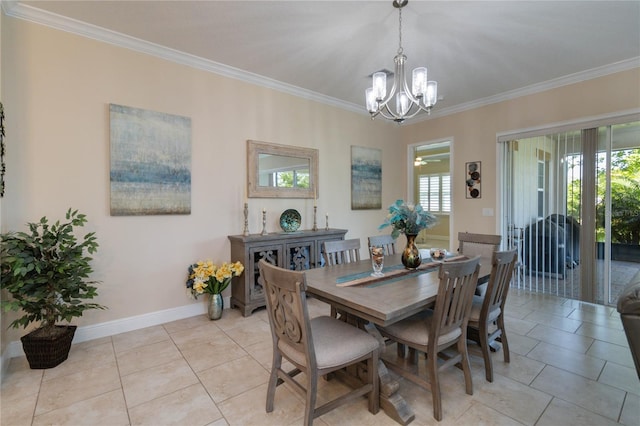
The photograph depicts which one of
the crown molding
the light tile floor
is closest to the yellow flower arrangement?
the light tile floor

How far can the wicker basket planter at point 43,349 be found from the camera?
222 cm

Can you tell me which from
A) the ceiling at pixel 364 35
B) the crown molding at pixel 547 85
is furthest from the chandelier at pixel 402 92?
the crown molding at pixel 547 85

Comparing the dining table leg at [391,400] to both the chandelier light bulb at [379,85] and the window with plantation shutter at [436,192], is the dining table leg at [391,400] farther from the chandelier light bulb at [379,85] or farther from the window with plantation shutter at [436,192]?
the window with plantation shutter at [436,192]

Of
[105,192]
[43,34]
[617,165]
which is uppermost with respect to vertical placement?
[43,34]

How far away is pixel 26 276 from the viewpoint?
2172mm

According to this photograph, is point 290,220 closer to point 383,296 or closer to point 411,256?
point 411,256

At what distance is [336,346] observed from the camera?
166cm

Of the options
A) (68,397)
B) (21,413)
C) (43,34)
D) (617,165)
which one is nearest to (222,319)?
(68,397)

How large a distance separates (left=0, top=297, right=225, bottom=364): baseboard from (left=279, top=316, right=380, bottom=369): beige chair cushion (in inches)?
77.4

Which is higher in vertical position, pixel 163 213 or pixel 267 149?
pixel 267 149

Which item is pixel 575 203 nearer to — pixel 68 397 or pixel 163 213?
pixel 163 213

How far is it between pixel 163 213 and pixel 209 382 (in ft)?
5.80

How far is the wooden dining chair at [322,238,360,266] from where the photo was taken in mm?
2688

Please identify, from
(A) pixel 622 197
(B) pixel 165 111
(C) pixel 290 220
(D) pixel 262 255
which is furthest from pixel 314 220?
(A) pixel 622 197
